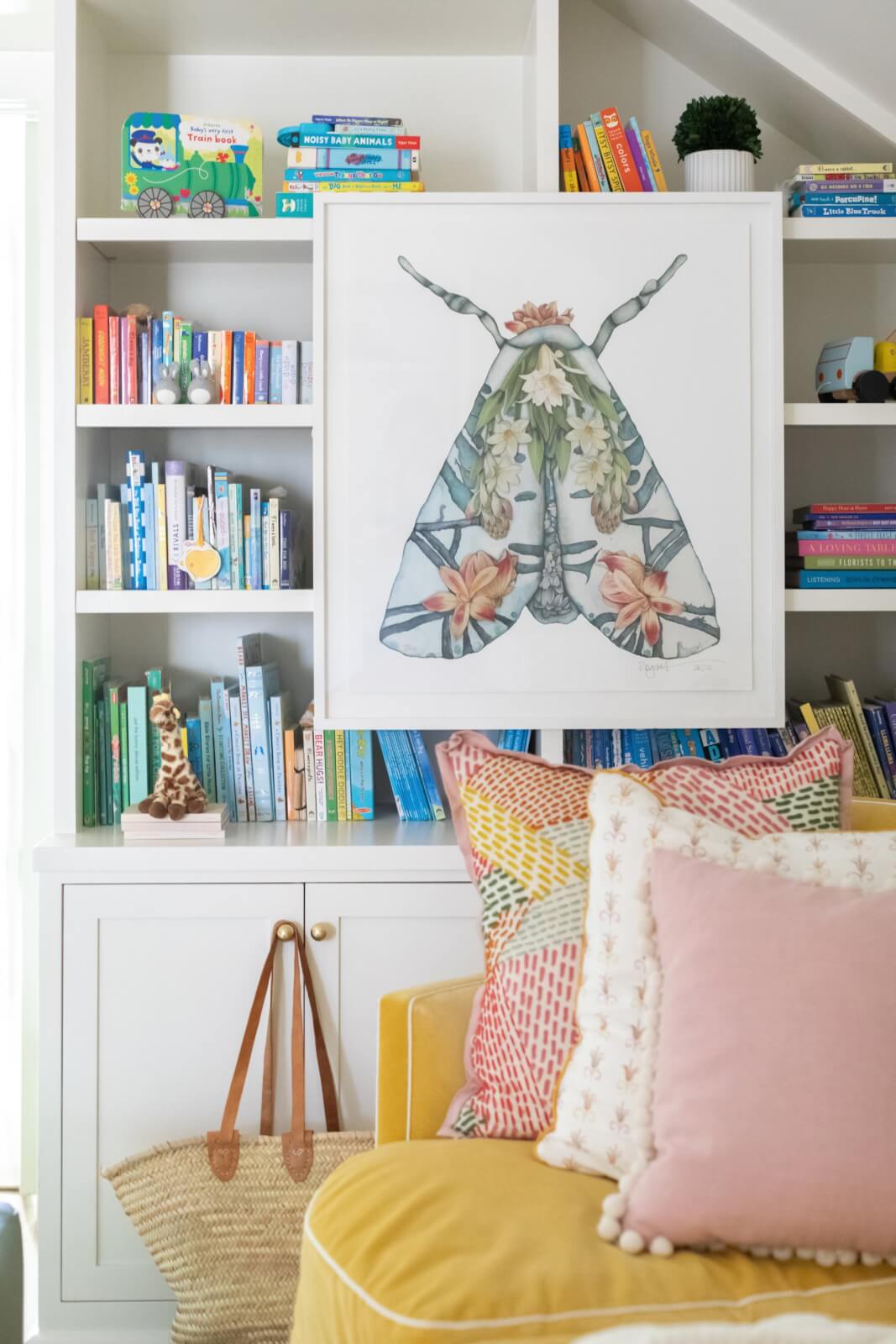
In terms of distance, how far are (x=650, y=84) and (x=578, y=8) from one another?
21cm

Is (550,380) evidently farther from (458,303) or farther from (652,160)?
(652,160)

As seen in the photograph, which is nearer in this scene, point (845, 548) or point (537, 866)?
point (537, 866)

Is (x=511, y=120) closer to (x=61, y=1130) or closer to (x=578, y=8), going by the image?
(x=578, y=8)

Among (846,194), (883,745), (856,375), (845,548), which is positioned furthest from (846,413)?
(883,745)

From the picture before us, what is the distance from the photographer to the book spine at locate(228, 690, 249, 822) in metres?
2.15

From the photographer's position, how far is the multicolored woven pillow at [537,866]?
4.44 ft

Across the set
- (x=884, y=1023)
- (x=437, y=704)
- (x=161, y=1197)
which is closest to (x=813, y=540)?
(x=437, y=704)

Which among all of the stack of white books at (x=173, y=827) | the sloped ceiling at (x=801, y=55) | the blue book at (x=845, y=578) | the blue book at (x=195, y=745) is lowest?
the stack of white books at (x=173, y=827)

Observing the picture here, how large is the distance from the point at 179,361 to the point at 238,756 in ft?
2.44

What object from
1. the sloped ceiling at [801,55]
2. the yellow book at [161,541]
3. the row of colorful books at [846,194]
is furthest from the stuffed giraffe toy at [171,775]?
the sloped ceiling at [801,55]

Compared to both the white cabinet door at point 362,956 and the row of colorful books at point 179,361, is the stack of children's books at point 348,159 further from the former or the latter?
the white cabinet door at point 362,956

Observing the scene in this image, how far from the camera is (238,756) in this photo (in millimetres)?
2158

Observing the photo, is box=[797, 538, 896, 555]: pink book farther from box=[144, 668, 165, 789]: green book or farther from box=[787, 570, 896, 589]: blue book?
box=[144, 668, 165, 789]: green book

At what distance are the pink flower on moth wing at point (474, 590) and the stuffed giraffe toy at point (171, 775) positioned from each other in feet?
1.65
